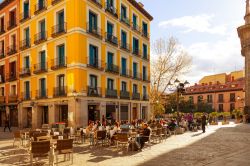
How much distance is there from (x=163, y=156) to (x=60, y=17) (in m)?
18.1

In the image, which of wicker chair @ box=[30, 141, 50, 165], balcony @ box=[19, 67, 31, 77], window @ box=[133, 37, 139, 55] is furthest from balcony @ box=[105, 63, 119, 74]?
wicker chair @ box=[30, 141, 50, 165]

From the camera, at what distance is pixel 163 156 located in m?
10.8

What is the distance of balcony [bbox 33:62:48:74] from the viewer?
24.9 metres

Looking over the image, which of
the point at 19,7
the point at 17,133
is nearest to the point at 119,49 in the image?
the point at 19,7

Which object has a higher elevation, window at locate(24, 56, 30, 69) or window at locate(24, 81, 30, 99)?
window at locate(24, 56, 30, 69)

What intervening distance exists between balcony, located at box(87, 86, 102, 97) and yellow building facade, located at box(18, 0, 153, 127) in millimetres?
27

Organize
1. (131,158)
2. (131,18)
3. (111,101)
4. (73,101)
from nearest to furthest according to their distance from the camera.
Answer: (131,158) < (73,101) < (111,101) < (131,18)

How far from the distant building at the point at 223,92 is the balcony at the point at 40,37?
143 feet

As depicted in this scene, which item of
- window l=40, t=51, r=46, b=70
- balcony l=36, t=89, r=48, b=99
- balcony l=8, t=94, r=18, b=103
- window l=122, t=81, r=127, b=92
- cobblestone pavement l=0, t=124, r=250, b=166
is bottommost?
cobblestone pavement l=0, t=124, r=250, b=166

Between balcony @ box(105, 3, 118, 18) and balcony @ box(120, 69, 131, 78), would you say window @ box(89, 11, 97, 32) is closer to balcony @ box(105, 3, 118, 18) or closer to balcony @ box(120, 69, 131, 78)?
balcony @ box(105, 3, 118, 18)

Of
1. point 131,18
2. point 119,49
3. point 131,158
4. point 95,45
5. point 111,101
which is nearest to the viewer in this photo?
point 131,158

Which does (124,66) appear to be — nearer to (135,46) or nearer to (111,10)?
(135,46)

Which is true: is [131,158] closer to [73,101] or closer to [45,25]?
[73,101]

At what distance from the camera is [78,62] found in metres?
21.9
